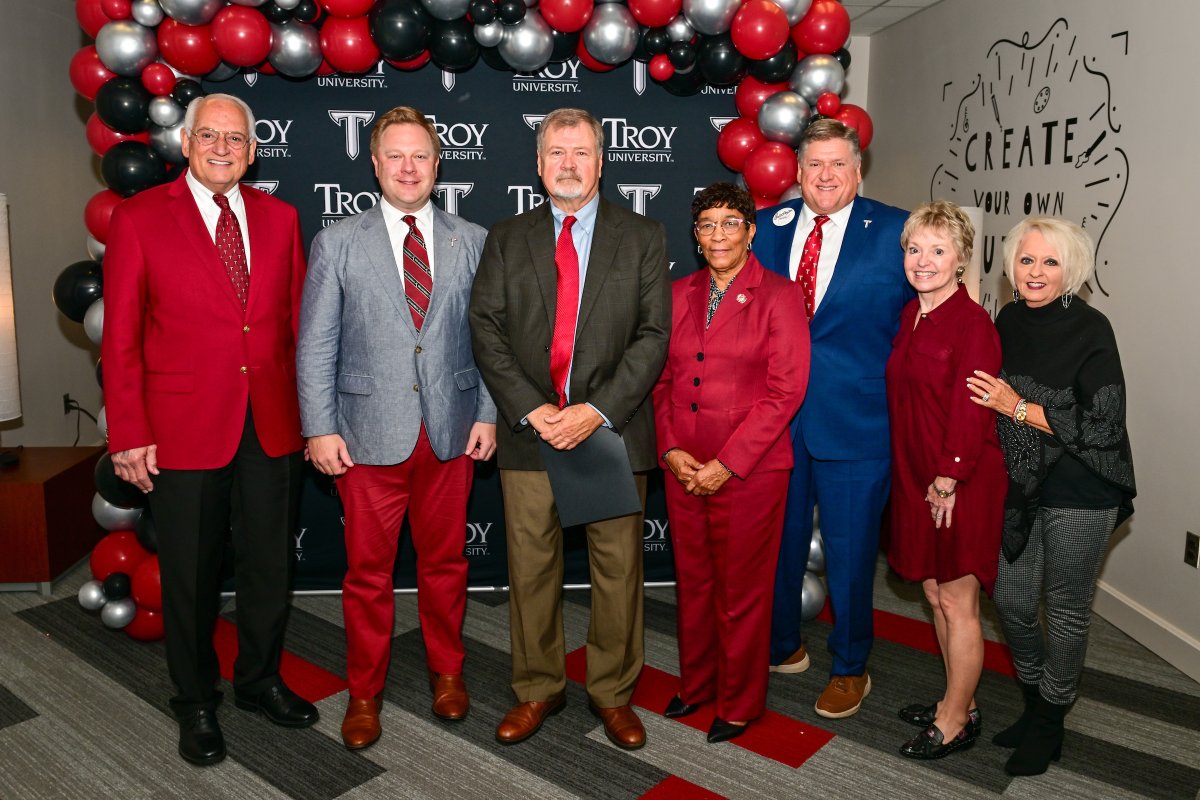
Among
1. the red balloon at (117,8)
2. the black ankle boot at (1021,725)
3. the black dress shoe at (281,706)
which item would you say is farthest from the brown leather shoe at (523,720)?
the red balloon at (117,8)

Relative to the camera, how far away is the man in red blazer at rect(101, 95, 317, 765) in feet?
8.55

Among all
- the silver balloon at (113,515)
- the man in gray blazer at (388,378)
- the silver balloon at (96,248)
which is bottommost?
the silver balloon at (113,515)

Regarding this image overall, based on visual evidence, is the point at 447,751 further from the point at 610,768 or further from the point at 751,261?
the point at 751,261

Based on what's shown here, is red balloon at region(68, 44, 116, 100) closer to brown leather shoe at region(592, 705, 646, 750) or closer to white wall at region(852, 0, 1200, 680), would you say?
A: brown leather shoe at region(592, 705, 646, 750)

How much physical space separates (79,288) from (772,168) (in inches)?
109

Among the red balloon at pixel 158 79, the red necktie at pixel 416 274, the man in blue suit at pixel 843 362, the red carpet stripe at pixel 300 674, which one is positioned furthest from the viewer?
the red balloon at pixel 158 79

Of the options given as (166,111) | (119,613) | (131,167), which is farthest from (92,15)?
(119,613)

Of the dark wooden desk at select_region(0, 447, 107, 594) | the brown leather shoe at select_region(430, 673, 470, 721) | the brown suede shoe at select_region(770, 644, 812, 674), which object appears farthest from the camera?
the dark wooden desk at select_region(0, 447, 107, 594)

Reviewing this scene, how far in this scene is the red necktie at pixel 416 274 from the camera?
109 inches

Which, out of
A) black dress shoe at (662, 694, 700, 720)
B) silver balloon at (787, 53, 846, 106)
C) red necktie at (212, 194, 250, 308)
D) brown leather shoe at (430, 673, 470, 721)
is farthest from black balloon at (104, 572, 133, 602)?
silver balloon at (787, 53, 846, 106)

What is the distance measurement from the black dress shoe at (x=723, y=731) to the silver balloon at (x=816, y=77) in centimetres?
238

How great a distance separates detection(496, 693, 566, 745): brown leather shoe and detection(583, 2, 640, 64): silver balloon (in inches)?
95.2

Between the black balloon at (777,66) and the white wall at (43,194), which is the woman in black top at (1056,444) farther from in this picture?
the white wall at (43,194)

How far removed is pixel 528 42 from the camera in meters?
3.50
